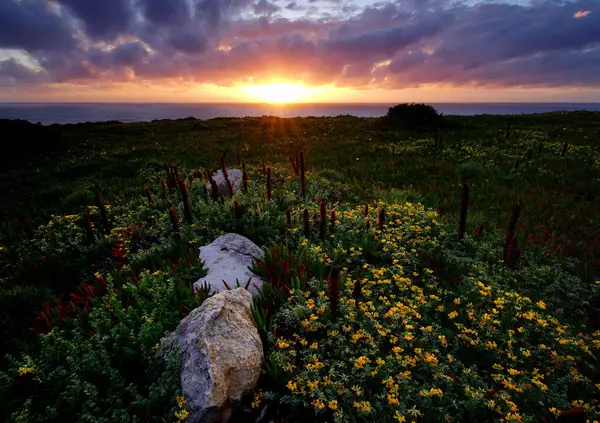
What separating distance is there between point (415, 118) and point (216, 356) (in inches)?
1009

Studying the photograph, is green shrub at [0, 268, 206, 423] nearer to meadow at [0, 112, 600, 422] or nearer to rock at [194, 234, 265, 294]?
meadow at [0, 112, 600, 422]

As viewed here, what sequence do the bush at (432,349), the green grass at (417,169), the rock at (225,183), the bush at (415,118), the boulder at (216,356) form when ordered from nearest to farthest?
the boulder at (216,356) < the bush at (432,349) < the green grass at (417,169) < the rock at (225,183) < the bush at (415,118)

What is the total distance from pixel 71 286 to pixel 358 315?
5.86 meters

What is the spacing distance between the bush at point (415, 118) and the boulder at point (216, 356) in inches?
916

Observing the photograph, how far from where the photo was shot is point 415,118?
25312mm

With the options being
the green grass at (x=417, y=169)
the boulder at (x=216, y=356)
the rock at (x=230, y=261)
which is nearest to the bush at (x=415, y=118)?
the green grass at (x=417, y=169)

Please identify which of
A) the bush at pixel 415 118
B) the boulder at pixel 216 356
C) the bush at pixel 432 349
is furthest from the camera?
the bush at pixel 415 118

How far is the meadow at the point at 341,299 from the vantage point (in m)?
3.58

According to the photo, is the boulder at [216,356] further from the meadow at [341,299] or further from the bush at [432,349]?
the bush at [432,349]

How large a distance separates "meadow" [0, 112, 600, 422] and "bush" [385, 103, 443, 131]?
13231mm

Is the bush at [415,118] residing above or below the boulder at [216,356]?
above

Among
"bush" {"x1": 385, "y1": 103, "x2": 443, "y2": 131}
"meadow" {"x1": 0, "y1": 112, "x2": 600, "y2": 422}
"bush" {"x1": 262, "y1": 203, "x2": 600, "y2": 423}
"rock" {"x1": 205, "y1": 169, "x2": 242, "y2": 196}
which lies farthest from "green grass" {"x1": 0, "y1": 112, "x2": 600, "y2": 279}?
"rock" {"x1": 205, "y1": 169, "x2": 242, "y2": 196}

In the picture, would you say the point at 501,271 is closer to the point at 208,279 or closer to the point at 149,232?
the point at 208,279

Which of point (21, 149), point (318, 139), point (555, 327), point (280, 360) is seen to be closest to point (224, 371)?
point (280, 360)
